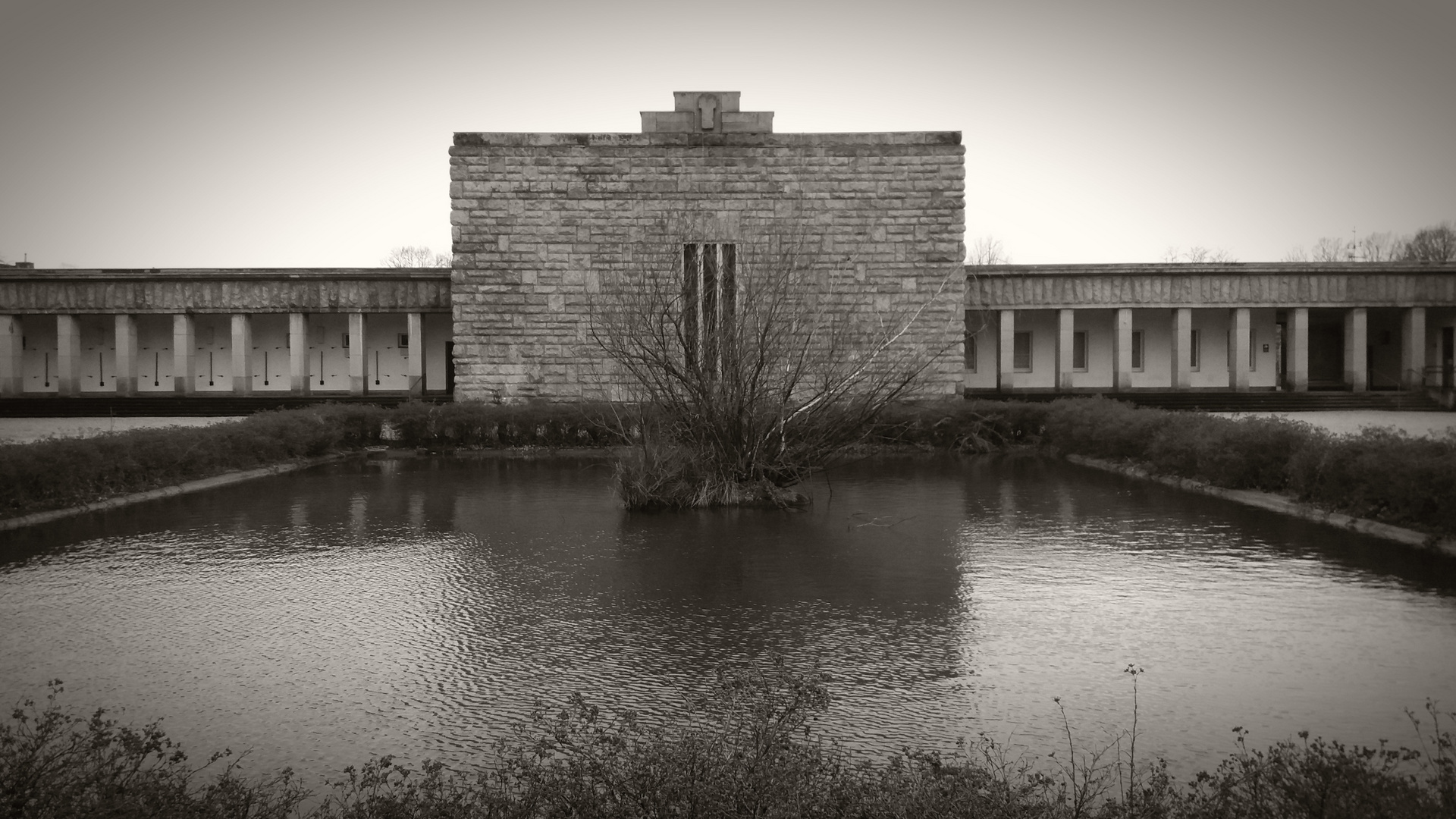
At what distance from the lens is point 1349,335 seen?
3541cm

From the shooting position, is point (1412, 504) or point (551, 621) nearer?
point (551, 621)

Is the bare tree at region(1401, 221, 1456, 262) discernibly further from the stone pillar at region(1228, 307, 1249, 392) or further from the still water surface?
the still water surface

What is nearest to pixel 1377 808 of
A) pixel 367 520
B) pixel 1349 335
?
pixel 367 520

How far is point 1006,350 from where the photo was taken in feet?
111

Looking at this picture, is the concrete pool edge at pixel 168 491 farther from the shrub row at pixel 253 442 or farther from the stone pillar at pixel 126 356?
the stone pillar at pixel 126 356

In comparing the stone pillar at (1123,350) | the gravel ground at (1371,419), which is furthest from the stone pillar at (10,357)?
the gravel ground at (1371,419)

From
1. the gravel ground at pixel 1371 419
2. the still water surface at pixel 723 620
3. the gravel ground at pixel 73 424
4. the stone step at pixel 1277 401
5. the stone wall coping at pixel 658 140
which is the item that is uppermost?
the stone wall coping at pixel 658 140

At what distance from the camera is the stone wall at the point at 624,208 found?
27.6 metres

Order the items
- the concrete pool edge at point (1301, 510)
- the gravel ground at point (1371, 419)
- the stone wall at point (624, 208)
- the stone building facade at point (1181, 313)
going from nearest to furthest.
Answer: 1. the concrete pool edge at point (1301, 510)
2. the gravel ground at point (1371, 419)
3. the stone wall at point (624, 208)
4. the stone building facade at point (1181, 313)

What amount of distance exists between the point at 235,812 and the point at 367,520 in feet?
29.8

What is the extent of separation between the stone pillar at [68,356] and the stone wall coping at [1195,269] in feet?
91.2

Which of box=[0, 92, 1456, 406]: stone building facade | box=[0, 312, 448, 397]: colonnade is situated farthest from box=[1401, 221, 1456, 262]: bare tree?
box=[0, 312, 448, 397]: colonnade

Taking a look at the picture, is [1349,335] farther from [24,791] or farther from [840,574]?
[24,791]

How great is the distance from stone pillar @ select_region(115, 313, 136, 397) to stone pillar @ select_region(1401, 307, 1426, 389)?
39.6m
